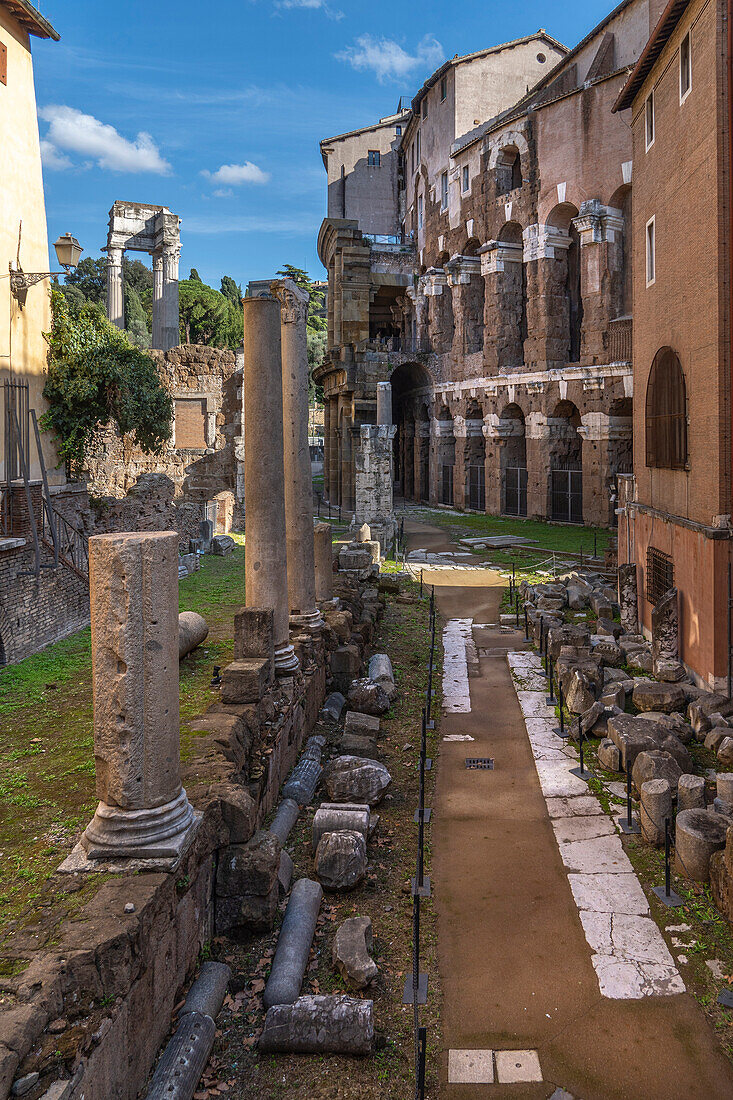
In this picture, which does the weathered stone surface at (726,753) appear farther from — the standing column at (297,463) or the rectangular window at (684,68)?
the rectangular window at (684,68)

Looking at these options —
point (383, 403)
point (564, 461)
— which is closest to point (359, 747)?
point (383, 403)

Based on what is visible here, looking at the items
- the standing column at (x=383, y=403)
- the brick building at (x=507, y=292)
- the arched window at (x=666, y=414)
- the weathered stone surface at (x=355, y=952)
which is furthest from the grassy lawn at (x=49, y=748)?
the standing column at (x=383, y=403)

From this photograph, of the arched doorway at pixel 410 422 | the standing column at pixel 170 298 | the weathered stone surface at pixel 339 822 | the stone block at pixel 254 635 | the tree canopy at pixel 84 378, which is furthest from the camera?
the arched doorway at pixel 410 422

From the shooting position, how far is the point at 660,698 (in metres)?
10.6

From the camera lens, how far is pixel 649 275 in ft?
Result: 45.8

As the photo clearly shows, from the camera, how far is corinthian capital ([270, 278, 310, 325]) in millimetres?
10568

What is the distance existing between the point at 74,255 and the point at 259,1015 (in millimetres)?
12839

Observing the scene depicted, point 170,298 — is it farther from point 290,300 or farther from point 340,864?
point 340,864

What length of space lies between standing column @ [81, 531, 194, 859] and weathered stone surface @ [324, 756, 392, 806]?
320 centimetres

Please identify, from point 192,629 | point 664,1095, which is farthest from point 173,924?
point 192,629

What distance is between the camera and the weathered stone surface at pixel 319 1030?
4934 mm

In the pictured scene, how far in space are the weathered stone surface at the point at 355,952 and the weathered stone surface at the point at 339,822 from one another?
1.32m

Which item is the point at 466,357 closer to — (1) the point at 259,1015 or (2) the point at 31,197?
(2) the point at 31,197

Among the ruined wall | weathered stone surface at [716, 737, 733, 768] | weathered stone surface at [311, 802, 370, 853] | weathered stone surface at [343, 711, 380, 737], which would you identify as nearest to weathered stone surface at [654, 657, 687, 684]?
weathered stone surface at [716, 737, 733, 768]
